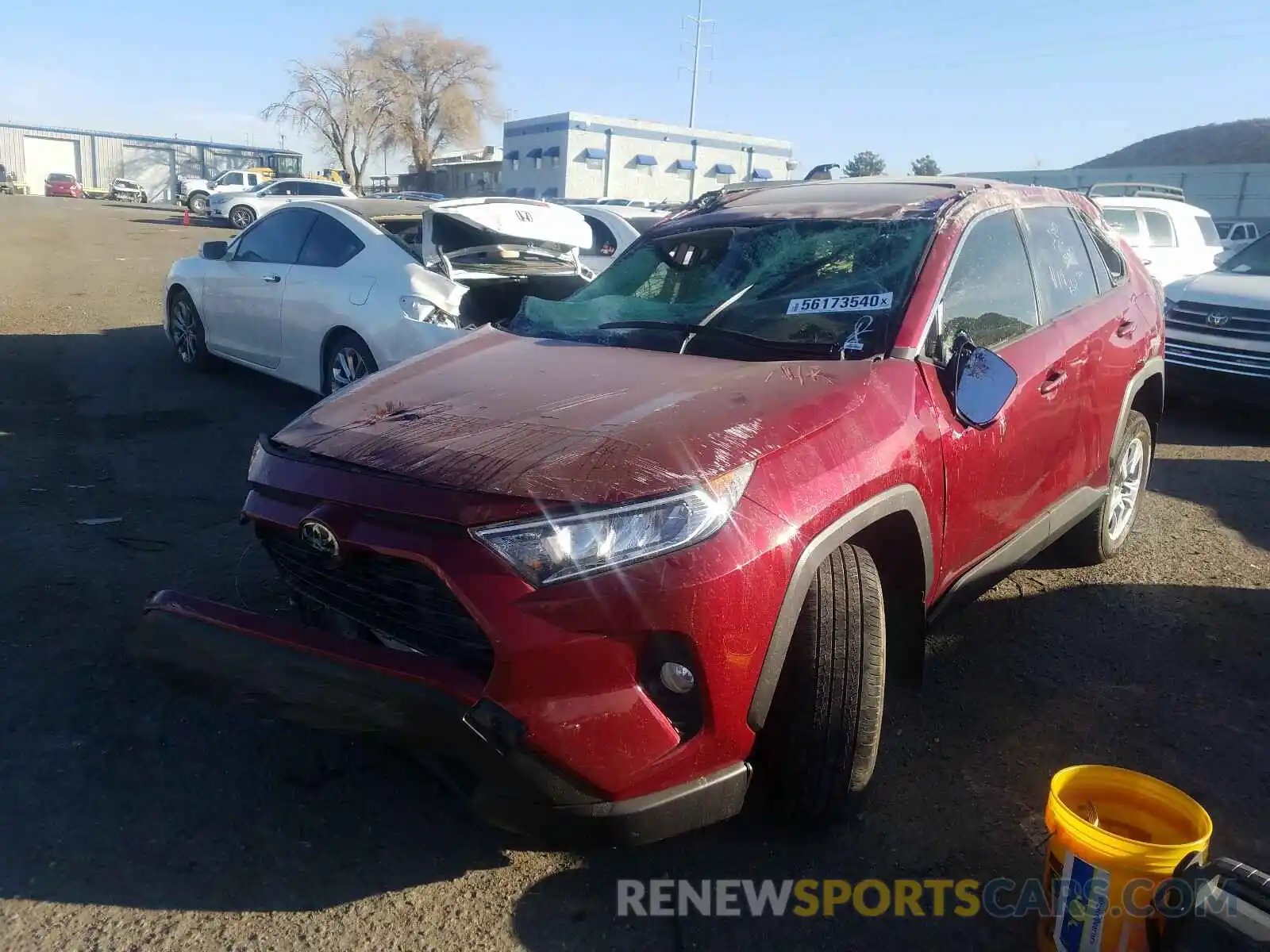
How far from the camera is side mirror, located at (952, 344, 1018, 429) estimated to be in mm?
3016

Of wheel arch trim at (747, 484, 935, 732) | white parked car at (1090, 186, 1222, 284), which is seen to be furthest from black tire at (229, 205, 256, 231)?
wheel arch trim at (747, 484, 935, 732)

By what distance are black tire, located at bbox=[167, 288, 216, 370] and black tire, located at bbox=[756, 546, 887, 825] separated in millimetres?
7161

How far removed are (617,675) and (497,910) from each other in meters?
0.75

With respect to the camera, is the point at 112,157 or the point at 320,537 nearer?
the point at 320,537

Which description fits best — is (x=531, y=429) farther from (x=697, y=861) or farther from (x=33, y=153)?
(x=33, y=153)

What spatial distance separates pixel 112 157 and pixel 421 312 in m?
88.6

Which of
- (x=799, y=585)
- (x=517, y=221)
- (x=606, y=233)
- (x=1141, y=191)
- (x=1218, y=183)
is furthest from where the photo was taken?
(x=1218, y=183)

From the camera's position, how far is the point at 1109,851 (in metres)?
2.09

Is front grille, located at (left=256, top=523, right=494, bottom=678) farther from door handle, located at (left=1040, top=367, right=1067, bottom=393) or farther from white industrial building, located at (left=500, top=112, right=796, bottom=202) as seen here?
white industrial building, located at (left=500, top=112, right=796, bottom=202)

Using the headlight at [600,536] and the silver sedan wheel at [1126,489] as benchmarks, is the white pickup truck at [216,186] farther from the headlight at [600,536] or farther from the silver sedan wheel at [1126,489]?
the headlight at [600,536]

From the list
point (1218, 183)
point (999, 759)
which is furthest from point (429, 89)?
point (999, 759)

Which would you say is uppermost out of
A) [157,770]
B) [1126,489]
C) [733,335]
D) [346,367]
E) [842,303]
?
[842,303]

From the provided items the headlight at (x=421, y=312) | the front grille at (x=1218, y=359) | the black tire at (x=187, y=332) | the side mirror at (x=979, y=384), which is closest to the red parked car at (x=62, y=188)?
the black tire at (x=187, y=332)

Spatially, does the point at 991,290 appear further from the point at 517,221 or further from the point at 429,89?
the point at 429,89
